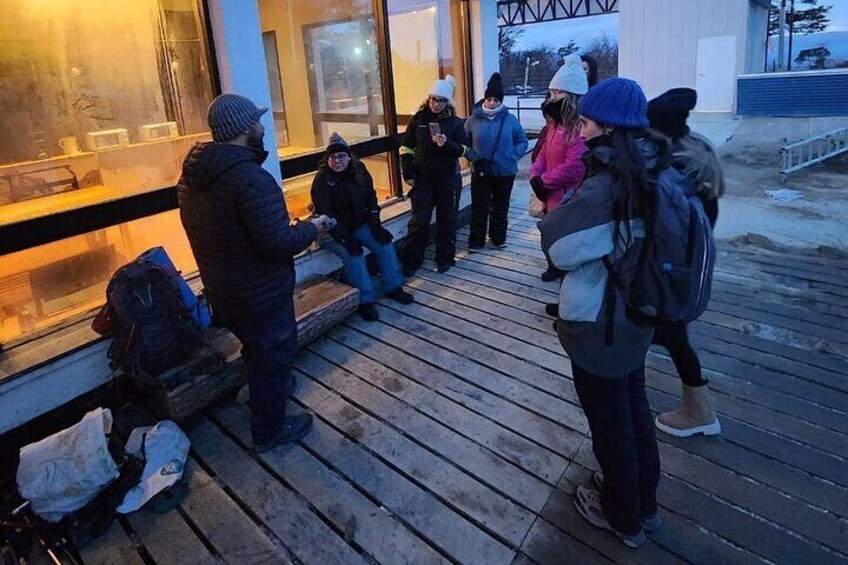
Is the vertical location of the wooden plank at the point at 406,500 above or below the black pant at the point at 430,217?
below

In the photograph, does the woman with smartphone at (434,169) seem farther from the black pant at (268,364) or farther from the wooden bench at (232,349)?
the black pant at (268,364)

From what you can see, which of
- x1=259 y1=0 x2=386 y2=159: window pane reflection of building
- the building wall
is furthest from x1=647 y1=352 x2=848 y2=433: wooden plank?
the building wall

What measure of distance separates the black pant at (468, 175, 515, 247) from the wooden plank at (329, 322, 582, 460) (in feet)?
5.10

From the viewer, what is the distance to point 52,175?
286 cm

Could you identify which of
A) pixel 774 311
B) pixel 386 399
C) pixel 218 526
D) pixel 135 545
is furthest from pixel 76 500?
pixel 774 311

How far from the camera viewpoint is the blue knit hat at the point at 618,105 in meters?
1.44

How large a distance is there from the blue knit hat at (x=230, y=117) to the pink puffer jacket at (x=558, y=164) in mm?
1661

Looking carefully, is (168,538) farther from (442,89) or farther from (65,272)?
(442,89)

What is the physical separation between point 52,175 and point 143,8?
3.80 ft

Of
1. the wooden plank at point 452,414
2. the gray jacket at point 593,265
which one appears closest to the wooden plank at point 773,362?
the wooden plank at point 452,414

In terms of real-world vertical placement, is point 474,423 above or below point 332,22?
below

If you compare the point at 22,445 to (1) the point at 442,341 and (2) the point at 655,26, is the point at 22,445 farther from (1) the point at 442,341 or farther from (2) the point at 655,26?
(2) the point at 655,26

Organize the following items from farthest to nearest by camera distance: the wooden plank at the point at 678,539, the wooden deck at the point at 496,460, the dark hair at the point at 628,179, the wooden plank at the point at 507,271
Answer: the wooden plank at the point at 507,271 → the wooden deck at the point at 496,460 → the wooden plank at the point at 678,539 → the dark hair at the point at 628,179

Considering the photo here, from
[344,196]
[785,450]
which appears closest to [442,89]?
[344,196]
